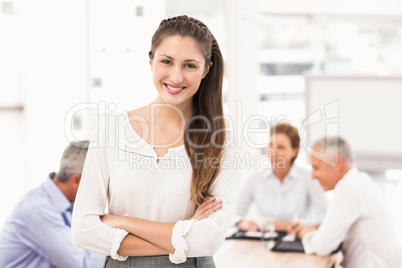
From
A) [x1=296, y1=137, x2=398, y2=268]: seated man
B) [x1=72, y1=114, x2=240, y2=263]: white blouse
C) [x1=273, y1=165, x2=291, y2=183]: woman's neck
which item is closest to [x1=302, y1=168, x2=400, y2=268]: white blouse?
[x1=296, y1=137, x2=398, y2=268]: seated man

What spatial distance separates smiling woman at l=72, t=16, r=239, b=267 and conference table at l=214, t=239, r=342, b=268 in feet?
3.45

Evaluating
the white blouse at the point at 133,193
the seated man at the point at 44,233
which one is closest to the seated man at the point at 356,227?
the seated man at the point at 44,233

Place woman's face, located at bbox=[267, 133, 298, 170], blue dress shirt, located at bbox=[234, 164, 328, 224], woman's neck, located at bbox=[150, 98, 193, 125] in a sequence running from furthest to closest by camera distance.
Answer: blue dress shirt, located at bbox=[234, 164, 328, 224] → woman's face, located at bbox=[267, 133, 298, 170] → woman's neck, located at bbox=[150, 98, 193, 125]

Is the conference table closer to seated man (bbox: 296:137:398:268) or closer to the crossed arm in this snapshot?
seated man (bbox: 296:137:398:268)

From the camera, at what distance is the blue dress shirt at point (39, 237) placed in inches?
92.7

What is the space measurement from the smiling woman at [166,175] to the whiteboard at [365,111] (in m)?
3.17

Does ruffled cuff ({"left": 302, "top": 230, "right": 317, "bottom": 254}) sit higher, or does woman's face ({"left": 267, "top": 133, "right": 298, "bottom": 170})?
woman's face ({"left": 267, "top": 133, "right": 298, "bottom": 170})

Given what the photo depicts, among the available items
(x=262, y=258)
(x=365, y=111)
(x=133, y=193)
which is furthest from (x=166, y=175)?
(x=365, y=111)

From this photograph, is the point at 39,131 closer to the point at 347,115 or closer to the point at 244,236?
the point at 244,236

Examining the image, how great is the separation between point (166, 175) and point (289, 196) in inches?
88.5

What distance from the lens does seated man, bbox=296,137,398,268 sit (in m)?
2.68

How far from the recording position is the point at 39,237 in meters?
2.36

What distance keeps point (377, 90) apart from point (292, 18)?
111 centimetres

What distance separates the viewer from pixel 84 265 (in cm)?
241
